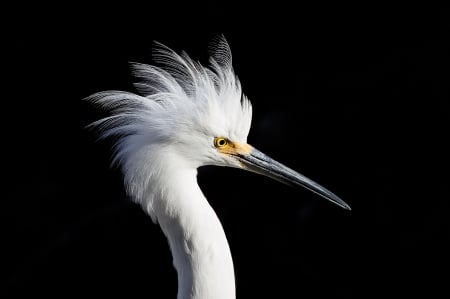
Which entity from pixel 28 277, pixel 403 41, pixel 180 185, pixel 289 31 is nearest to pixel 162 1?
pixel 289 31

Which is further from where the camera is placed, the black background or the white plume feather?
the black background

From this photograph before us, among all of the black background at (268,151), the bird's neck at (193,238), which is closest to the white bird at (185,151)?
the bird's neck at (193,238)

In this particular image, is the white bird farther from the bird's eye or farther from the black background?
the black background

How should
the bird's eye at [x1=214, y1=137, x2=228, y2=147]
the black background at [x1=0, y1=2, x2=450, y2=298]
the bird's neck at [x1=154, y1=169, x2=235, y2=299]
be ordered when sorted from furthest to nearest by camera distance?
the black background at [x1=0, y1=2, x2=450, y2=298] → the bird's eye at [x1=214, y1=137, x2=228, y2=147] → the bird's neck at [x1=154, y1=169, x2=235, y2=299]

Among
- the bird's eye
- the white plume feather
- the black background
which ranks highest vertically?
the white plume feather

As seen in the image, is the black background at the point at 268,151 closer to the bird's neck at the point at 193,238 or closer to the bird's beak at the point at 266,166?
the bird's beak at the point at 266,166

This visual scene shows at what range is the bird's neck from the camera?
1.79 m

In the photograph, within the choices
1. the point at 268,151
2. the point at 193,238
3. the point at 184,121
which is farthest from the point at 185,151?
the point at 268,151

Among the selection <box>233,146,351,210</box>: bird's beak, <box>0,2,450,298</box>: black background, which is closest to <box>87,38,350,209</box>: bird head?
<box>233,146,351,210</box>: bird's beak

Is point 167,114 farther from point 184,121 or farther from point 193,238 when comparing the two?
point 193,238

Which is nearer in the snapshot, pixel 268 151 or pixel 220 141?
pixel 220 141

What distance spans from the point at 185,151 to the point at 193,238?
258 mm

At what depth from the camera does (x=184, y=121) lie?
1.85 metres

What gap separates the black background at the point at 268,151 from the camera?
3588mm
